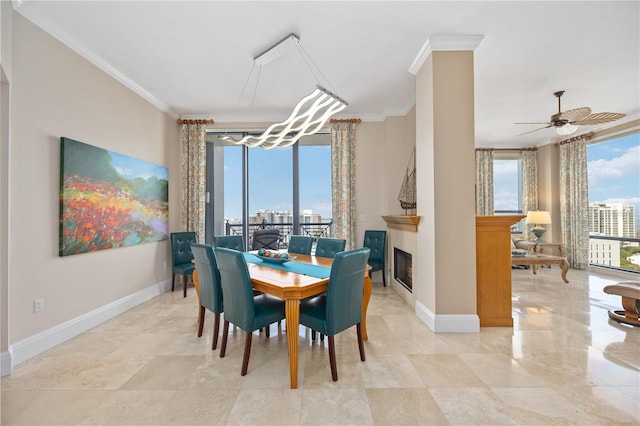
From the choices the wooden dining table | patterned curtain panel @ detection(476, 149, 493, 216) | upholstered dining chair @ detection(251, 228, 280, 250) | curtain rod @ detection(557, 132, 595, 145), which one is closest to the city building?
the wooden dining table

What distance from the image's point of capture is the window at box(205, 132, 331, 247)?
5023 mm

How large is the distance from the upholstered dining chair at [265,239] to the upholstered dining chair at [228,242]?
66 cm

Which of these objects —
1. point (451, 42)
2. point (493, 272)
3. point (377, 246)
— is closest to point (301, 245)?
point (377, 246)

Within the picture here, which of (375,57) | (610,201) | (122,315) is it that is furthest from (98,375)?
(610,201)

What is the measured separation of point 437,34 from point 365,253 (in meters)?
2.31

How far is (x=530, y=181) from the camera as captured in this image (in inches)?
263

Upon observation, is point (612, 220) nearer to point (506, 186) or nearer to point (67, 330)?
point (506, 186)

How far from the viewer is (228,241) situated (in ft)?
11.6

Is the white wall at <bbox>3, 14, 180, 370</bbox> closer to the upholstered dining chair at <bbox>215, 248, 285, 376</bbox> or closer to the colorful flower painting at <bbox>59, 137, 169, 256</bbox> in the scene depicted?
the colorful flower painting at <bbox>59, 137, 169, 256</bbox>

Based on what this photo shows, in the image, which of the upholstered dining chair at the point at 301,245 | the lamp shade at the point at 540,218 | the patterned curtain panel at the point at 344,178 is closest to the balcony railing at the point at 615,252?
the lamp shade at the point at 540,218

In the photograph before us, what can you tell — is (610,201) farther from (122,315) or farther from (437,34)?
(122,315)

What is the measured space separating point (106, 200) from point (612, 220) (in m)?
8.86

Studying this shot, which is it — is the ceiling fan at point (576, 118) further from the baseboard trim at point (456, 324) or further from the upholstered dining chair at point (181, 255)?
the upholstered dining chair at point (181, 255)

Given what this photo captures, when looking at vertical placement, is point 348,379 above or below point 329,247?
below
